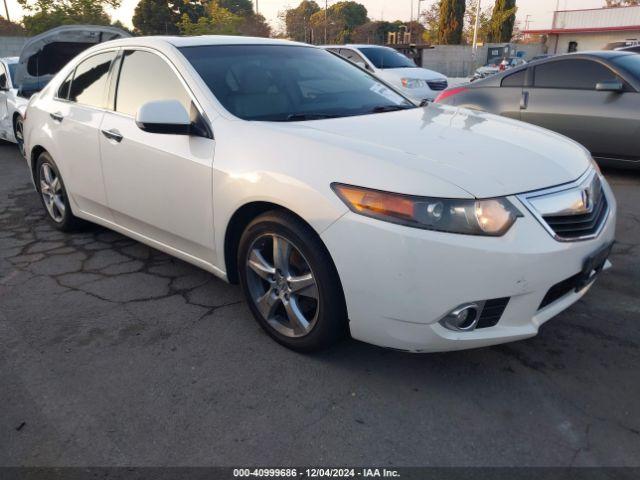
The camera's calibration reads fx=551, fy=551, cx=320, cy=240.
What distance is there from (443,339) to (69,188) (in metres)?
3.27

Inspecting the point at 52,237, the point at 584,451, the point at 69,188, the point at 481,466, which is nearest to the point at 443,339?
the point at 481,466

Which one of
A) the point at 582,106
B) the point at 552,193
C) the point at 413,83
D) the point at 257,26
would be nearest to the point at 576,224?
the point at 552,193

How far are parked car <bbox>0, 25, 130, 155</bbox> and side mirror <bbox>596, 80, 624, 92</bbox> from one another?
568 centimetres

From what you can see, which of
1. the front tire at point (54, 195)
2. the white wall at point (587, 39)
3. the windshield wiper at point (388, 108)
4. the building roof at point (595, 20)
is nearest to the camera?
the windshield wiper at point (388, 108)

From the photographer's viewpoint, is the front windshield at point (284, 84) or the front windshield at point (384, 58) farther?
the front windshield at point (384, 58)

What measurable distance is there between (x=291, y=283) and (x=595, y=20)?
50.7 meters

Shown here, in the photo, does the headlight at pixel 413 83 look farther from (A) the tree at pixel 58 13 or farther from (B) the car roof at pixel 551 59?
(A) the tree at pixel 58 13

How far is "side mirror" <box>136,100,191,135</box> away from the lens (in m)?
2.99

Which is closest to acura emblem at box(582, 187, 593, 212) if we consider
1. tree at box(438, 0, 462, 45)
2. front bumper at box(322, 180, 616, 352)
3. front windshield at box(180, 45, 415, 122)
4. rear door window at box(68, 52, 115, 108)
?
front bumper at box(322, 180, 616, 352)

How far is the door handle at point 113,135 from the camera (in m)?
3.55


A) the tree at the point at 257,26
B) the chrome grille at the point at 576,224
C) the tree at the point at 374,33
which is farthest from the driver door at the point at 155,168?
the tree at the point at 374,33

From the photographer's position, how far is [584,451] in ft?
7.02

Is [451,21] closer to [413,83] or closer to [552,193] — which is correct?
[413,83]

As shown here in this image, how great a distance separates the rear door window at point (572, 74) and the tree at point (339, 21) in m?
47.1
